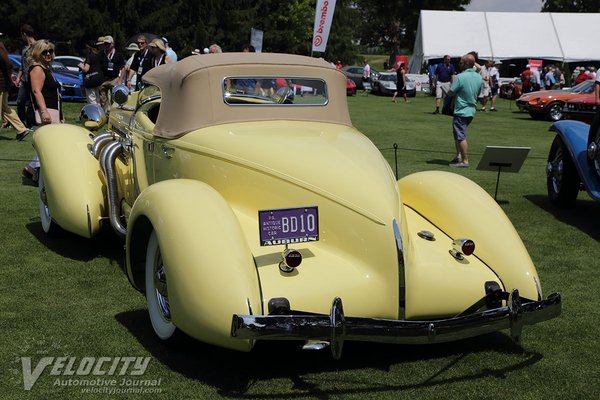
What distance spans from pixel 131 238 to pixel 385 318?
1641 millimetres

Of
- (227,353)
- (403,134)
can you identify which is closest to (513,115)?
(403,134)

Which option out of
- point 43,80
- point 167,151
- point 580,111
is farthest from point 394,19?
point 167,151

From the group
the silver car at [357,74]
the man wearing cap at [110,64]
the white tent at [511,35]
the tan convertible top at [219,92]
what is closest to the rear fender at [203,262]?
the tan convertible top at [219,92]

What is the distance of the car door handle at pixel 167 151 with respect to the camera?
15.6 ft

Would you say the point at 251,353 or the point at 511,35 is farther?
the point at 511,35

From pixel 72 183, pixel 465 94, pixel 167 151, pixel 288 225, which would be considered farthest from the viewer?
pixel 465 94

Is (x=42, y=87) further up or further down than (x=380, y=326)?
further up

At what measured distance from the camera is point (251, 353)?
4055 mm

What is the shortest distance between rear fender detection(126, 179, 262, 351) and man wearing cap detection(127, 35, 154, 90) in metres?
8.06

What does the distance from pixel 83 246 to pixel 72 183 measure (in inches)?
28.1

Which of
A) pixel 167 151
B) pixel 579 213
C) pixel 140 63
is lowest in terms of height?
pixel 579 213

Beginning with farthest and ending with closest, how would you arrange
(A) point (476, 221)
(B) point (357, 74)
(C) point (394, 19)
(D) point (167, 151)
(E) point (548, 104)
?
1. (C) point (394, 19)
2. (B) point (357, 74)
3. (E) point (548, 104)
4. (D) point (167, 151)
5. (A) point (476, 221)
